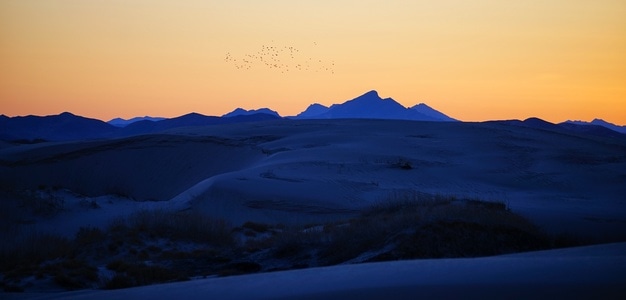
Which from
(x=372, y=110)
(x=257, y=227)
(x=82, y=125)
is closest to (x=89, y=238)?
(x=257, y=227)

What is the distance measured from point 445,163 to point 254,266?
20054 millimetres

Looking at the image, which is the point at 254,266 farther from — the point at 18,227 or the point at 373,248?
the point at 18,227

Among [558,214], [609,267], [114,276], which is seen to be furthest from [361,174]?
[609,267]

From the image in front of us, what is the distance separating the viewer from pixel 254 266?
11352 mm

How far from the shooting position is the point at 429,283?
6.97 m

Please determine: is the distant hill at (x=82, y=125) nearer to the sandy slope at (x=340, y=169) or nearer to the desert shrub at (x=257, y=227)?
the sandy slope at (x=340, y=169)

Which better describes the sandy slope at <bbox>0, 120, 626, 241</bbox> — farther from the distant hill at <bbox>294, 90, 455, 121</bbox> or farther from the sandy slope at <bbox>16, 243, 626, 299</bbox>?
the distant hill at <bbox>294, 90, 455, 121</bbox>

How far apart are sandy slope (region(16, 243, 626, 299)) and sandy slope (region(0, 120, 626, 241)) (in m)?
7.08

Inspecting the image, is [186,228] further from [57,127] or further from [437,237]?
[57,127]

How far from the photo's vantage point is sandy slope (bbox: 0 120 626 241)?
71.2ft

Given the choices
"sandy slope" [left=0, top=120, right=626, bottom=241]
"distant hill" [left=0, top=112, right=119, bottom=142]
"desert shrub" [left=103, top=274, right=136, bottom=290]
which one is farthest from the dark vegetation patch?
"distant hill" [left=0, top=112, right=119, bottom=142]

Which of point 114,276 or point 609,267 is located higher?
point 609,267

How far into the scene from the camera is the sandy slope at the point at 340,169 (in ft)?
71.2

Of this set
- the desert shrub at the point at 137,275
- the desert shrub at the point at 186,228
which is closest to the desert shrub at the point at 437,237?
the desert shrub at the point at 137,275
